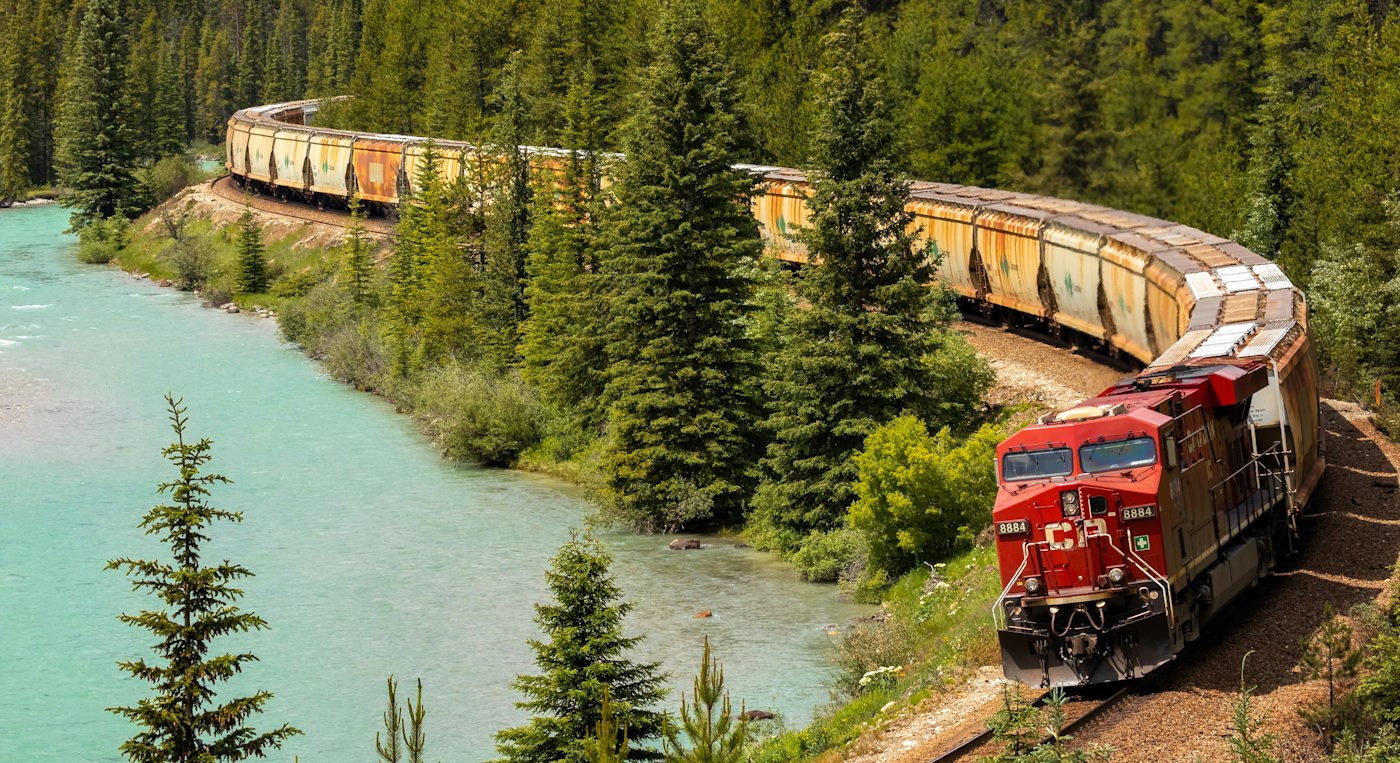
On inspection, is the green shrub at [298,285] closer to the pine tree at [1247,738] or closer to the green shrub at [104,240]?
the green shrub at [104,240]

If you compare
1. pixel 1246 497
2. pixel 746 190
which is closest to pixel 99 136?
pixel 746 190

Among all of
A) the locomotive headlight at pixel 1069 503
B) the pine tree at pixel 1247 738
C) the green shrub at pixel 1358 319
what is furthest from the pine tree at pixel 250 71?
the pine tree at pixel 1247 738

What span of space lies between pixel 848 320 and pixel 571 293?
16729mm

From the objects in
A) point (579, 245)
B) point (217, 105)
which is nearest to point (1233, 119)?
point (579, 245)

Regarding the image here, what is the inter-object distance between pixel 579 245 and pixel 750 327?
30.7 ft

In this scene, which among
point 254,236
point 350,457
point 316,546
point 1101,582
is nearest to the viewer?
point 1101,582

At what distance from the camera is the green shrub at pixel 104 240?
101438 mm

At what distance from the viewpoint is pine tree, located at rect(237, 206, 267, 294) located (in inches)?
3428

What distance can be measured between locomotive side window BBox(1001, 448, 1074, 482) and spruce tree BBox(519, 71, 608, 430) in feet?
91.1

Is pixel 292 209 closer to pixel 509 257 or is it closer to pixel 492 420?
pixel 509 257

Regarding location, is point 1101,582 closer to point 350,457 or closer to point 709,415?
point 709,415

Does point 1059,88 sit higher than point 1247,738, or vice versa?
point 1059,88

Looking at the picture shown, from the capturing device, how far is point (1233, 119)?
89.6m

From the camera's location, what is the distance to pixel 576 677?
22.6m
